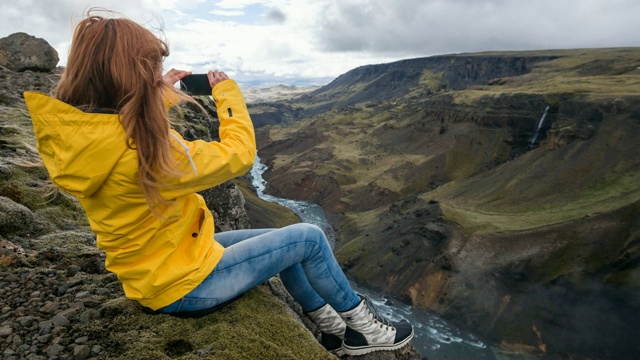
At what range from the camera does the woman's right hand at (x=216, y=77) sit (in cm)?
426

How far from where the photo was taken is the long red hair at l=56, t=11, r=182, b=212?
10.3 feet

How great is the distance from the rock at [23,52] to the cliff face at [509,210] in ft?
104

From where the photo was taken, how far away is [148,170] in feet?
10.9

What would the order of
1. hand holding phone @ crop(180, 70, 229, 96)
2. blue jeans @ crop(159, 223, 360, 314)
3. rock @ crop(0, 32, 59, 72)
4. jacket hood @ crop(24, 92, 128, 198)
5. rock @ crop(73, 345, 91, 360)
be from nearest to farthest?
jacket hood @ crop(24, 92, 128, 198) → rock @ crop(73, 345, 91, 360) → hand holding phone @ crop(180, 70, 229, 96) → blue jeans @ crop(159, 223, 360, 314) → rock @ crop(0, 32, 59, 72)

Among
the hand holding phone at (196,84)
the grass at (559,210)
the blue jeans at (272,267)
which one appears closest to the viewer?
the hand holding phone at (196,84)

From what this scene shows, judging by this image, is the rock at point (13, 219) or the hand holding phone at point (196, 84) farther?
the rock at point (13, 219)

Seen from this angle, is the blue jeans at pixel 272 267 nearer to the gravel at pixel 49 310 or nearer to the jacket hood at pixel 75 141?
the gravel at pixel 49 310

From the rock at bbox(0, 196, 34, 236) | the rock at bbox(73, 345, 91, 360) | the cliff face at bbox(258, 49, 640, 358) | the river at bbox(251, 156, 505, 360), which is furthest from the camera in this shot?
the river at bbox(251, 156, 505, 360)

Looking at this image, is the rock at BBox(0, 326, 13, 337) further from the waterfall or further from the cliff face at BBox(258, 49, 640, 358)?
the waterfall

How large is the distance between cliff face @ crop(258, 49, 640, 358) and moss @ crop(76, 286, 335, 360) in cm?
3010

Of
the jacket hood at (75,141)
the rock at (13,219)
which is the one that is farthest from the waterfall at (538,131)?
the jacket hood at (75,141)

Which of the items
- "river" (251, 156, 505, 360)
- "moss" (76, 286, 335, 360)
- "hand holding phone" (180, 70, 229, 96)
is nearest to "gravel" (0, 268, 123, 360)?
"moss" (76, 286, 335, 360)

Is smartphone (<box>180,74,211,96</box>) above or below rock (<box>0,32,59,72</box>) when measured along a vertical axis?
below

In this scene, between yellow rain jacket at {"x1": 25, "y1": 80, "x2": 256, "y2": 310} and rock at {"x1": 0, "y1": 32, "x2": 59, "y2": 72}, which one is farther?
rock at {"x1": 0, "y1": 32, "x2": 59, "y2": 72}
